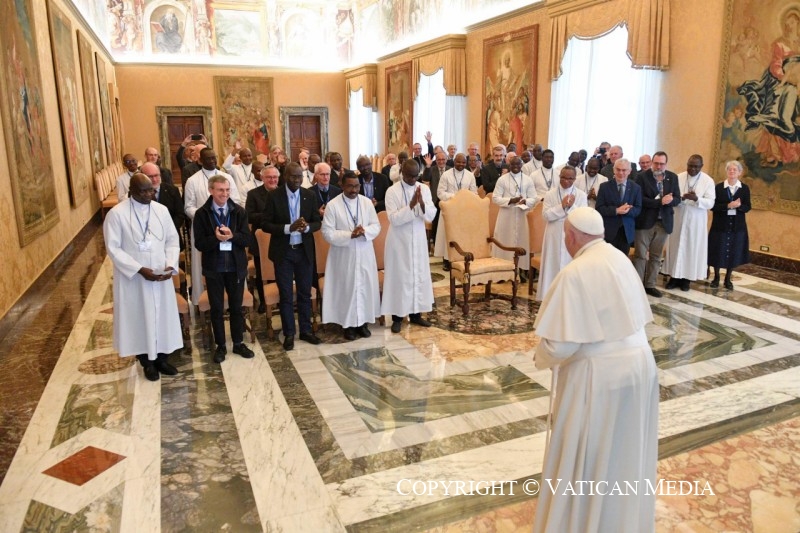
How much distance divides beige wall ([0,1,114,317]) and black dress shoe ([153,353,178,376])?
2139mm

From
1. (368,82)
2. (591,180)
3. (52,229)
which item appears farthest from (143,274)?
(368,82)

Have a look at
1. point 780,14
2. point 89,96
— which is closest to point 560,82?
point 780,14

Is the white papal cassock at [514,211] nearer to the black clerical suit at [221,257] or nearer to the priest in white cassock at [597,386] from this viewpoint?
the black clerical suit at [221,257]

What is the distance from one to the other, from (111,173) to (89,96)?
3.30 metres

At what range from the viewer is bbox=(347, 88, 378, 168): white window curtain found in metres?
22.6

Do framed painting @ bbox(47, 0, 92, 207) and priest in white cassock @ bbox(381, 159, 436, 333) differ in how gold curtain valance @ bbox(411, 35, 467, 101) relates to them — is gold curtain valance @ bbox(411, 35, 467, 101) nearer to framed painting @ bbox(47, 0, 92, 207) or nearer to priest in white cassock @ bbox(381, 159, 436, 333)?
framed painting @ bbox(47, 0, 92, 207)

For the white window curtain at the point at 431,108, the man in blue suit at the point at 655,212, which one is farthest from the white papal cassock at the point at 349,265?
the white window curtain at the point at 431,108

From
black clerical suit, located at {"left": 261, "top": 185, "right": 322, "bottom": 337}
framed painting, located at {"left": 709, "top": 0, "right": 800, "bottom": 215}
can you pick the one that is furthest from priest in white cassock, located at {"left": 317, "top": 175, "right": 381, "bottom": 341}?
framed painting, located at {"left": 709, "top": 0, "right": 800, "bottom": 215}

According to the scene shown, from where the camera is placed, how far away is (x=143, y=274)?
4.93 m

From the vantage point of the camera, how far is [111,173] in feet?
53.0

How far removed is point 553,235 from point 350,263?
2.75 m

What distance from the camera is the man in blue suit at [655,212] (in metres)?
7.61

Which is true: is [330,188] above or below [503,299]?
above

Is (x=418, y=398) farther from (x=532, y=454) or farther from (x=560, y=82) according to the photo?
(x=560, y=82)
